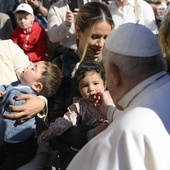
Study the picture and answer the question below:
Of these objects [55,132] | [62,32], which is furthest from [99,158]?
[62,32]

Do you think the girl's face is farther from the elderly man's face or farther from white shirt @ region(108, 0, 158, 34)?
the elderly man's face

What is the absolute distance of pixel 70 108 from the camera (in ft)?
10.1

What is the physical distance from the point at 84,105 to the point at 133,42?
3.70 ft

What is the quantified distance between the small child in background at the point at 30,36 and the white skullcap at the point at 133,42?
3.71 meters

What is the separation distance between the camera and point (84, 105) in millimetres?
3115

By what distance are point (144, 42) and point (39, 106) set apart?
1.37 metres

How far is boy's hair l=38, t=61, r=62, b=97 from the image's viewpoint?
3.27 meters

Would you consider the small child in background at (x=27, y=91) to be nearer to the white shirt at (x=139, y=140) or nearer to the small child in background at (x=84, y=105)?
the small child in background at (x=84, y=105)

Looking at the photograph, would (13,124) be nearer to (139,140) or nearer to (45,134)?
(45,134)

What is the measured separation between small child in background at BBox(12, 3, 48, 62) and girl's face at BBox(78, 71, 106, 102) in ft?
8.92

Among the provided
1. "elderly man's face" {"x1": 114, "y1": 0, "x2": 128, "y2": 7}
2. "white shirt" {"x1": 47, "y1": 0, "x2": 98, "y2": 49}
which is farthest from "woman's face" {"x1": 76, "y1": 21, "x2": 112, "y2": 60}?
"elderly man's face" {"x1": 114, "y1": 0, "x2": 128, "y2": 7}

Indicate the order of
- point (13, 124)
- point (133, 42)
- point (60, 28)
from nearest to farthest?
point (133, 42) < point (13, 124) < point (60, 28)

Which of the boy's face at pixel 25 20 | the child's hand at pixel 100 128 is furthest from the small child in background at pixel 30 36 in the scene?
the child's hand at pixel 100 128

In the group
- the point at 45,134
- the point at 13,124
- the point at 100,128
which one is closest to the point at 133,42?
the point at 100,128
